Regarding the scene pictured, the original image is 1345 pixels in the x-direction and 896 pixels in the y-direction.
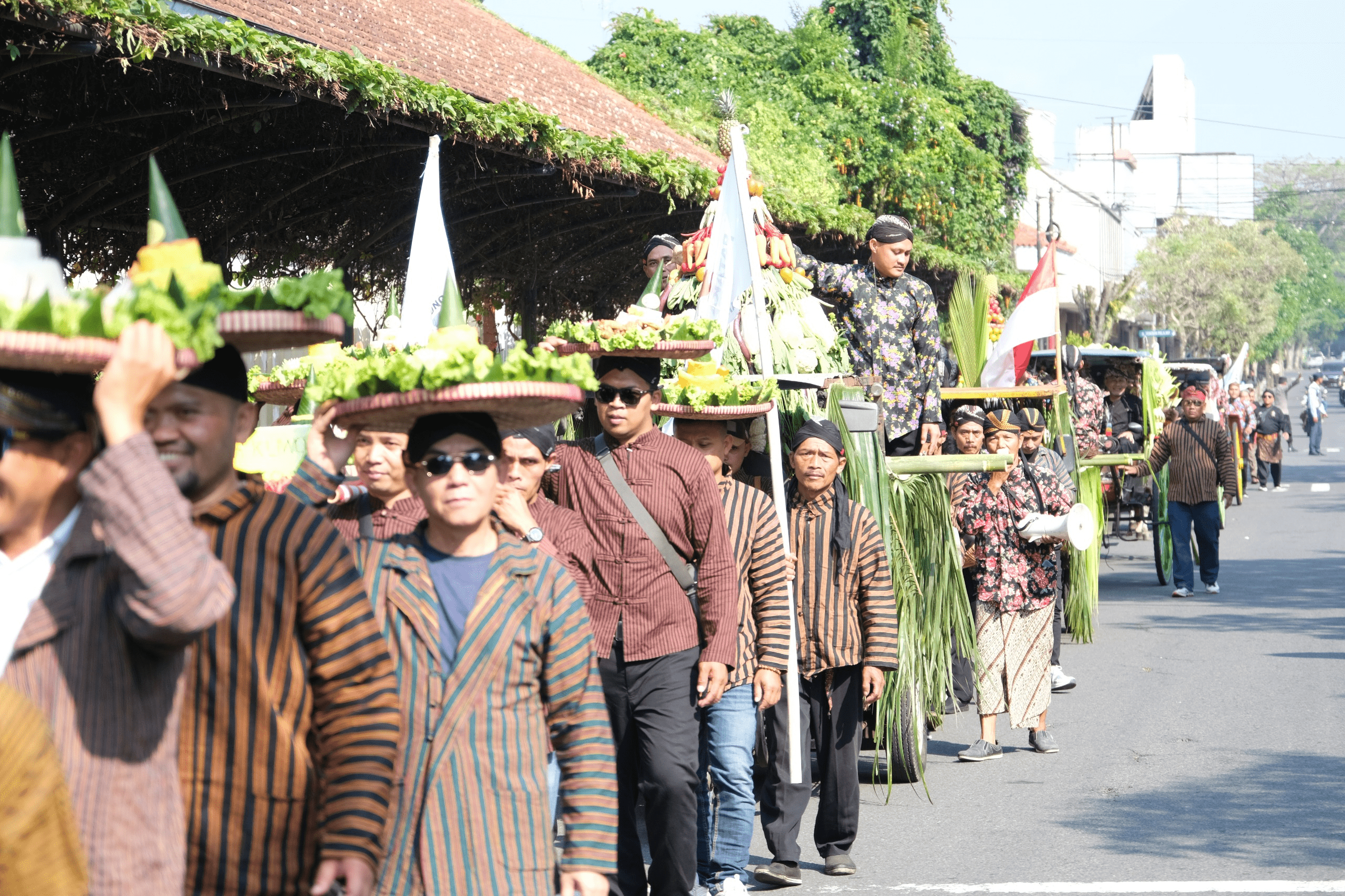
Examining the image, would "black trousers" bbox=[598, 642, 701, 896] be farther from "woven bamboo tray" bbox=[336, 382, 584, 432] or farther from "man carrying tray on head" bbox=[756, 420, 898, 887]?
"woven bamboo tray" bbox=[336, 382, 584, 432]

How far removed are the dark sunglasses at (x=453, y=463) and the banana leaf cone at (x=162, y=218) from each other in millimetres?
838

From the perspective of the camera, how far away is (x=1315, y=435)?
46000 millimetres

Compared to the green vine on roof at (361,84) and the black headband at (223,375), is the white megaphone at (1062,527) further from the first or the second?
the black headband at (223,375)

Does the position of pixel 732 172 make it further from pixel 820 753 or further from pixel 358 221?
pixel 358 221

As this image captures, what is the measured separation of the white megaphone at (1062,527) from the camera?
8.75 meters

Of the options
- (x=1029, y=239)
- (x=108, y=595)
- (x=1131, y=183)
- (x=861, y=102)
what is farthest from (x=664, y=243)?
(x=1131, y=183)

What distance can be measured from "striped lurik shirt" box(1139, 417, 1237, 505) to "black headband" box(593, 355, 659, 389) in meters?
11.0

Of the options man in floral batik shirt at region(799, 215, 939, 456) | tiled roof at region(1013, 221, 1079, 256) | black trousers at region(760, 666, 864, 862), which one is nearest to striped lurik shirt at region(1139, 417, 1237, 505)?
man in floral batik shirt at region(799, 215, 939, 456)

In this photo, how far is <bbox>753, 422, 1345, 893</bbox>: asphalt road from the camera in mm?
6719

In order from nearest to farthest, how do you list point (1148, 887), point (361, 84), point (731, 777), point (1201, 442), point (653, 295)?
1. point (731, 777)
2. point (1148, 887)
3. point (653, 295)
4. point (361, 84)
5. point (1201, 442)

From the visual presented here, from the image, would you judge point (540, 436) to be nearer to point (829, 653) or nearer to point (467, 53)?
point (829, 653)

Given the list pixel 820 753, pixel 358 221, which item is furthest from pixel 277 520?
pixel 358 221

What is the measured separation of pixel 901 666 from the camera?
25.4ft

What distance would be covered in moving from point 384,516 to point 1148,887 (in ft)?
10.9
